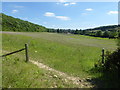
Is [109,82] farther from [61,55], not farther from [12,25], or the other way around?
[12,25]

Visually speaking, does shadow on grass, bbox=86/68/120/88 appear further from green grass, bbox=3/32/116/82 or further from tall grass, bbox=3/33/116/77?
tall grass, bbox=3/33/116/77

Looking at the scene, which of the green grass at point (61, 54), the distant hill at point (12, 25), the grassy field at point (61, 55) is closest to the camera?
the grassy field at point (61, 55)

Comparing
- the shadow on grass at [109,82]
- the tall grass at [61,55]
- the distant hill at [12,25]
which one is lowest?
the shadow on grass at [109,82]

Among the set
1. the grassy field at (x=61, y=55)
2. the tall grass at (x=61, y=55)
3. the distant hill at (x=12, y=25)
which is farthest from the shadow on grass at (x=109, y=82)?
the distant hill at (x=12, y=25)

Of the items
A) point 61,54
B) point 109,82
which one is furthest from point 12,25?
point 109,82

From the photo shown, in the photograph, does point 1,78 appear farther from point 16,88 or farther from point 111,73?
point 111,73

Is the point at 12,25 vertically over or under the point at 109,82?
over

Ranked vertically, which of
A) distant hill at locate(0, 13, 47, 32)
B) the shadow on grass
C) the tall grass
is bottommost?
the shadow on grass

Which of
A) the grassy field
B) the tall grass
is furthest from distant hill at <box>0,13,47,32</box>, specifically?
the tall grass

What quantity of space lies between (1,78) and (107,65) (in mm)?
6480

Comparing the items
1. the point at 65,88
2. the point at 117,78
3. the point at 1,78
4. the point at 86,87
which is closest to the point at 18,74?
the point at 1,78

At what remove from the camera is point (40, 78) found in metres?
5.41

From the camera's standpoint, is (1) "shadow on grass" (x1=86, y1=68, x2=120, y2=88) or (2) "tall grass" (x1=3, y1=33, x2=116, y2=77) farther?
(2) "tall grass" (x1=3, y1=33, x2=116, y2=77)

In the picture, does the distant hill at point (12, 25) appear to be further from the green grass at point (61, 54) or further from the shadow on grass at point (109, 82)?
the shadow on grass at point (109, 82)
